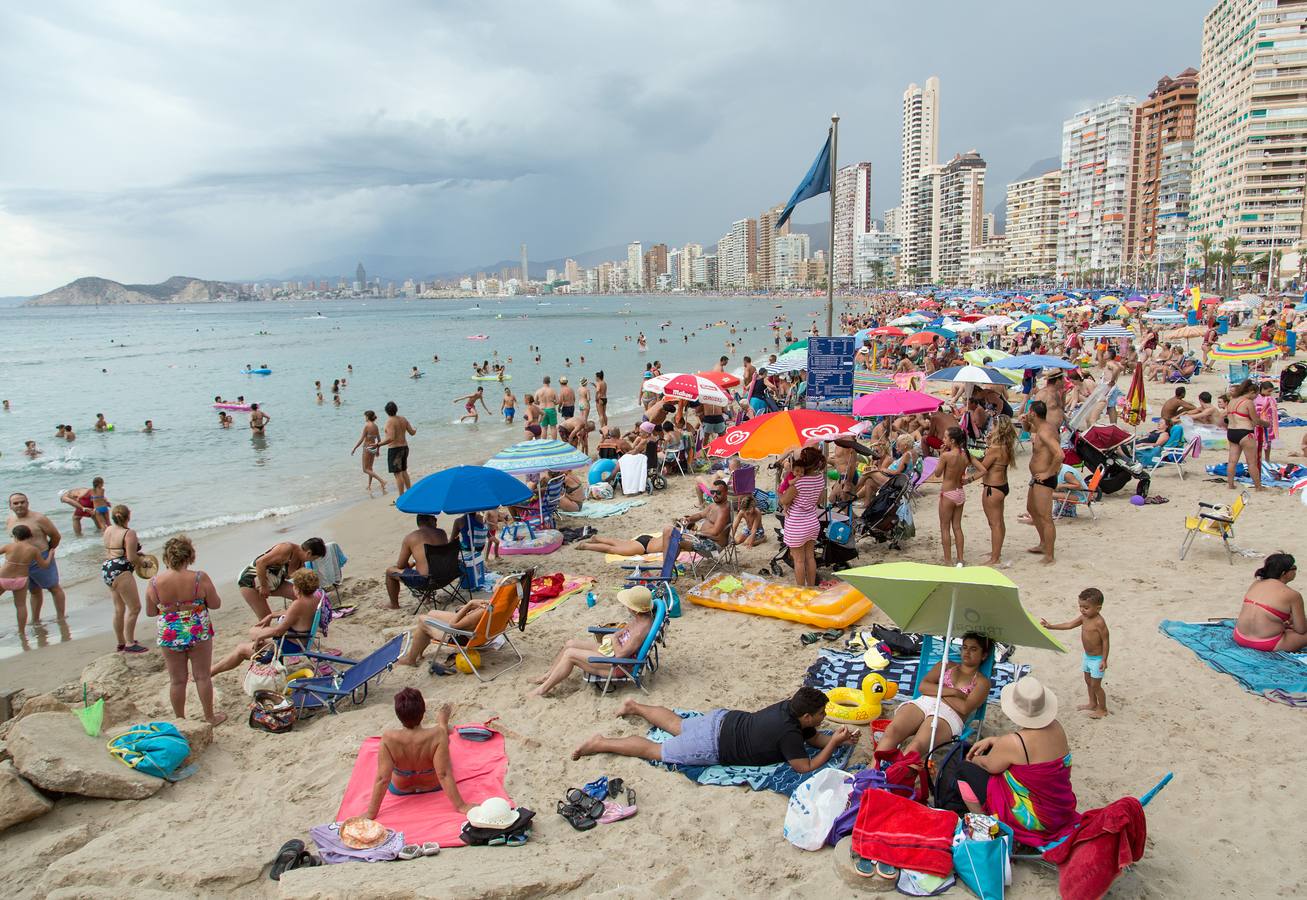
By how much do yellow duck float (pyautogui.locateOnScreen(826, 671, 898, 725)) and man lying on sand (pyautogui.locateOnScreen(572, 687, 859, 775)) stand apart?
1.11 feet

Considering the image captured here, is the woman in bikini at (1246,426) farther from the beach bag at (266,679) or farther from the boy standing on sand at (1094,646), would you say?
the beach bag at (266,679)

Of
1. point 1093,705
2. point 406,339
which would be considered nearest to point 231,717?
point 1093,705

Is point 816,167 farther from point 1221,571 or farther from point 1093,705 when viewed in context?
point 1093,705

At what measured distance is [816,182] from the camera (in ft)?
34.2

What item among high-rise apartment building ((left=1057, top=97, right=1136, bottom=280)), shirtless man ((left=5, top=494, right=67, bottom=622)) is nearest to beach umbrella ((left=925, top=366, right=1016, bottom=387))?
shirtless man ((left=5, top=494, right=67, bottom=622))

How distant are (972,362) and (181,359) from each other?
5400cm

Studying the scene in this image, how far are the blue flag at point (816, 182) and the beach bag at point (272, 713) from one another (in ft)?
25.9

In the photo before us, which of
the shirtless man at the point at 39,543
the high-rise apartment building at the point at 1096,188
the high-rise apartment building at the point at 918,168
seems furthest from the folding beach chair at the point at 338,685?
the high-rise apartment building at the point at 918,168

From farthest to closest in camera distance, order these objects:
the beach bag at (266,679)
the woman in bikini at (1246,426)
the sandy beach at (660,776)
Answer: the woman in bikini at (1246,426), the beach bag at (266,679), the sandy beach at (660,776)

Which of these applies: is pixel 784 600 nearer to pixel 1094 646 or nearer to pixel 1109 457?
pixel 1094 646

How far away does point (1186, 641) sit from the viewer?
5645 mm

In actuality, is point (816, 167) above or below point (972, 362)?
above

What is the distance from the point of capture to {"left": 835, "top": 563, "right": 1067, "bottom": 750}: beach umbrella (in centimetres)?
389

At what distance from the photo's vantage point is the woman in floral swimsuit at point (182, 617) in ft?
17.1
